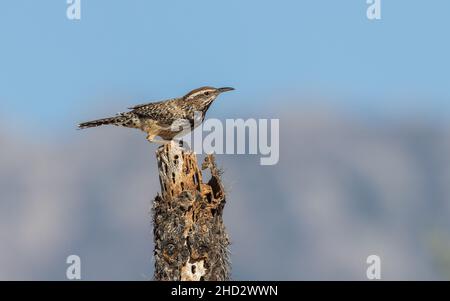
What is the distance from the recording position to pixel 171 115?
834 inches

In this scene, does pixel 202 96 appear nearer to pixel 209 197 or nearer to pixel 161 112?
pixel 161 112

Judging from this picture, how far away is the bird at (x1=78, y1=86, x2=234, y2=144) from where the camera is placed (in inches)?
828

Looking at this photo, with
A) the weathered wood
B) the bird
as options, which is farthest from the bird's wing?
the weathered wood

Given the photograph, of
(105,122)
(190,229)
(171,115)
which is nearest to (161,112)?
(171,115)

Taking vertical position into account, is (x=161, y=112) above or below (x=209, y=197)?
above

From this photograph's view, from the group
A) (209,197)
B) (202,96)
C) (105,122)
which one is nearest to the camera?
(209,197)

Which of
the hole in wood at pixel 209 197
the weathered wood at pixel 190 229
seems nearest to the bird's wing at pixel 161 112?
the weathered wood at pixel 190 229

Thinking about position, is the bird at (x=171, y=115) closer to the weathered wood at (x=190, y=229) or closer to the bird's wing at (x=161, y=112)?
the bird's wing at (x=161, y=112)

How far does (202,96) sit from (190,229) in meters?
4.65

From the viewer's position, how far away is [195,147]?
1856cm

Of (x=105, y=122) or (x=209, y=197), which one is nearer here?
(x=209, y=197)
